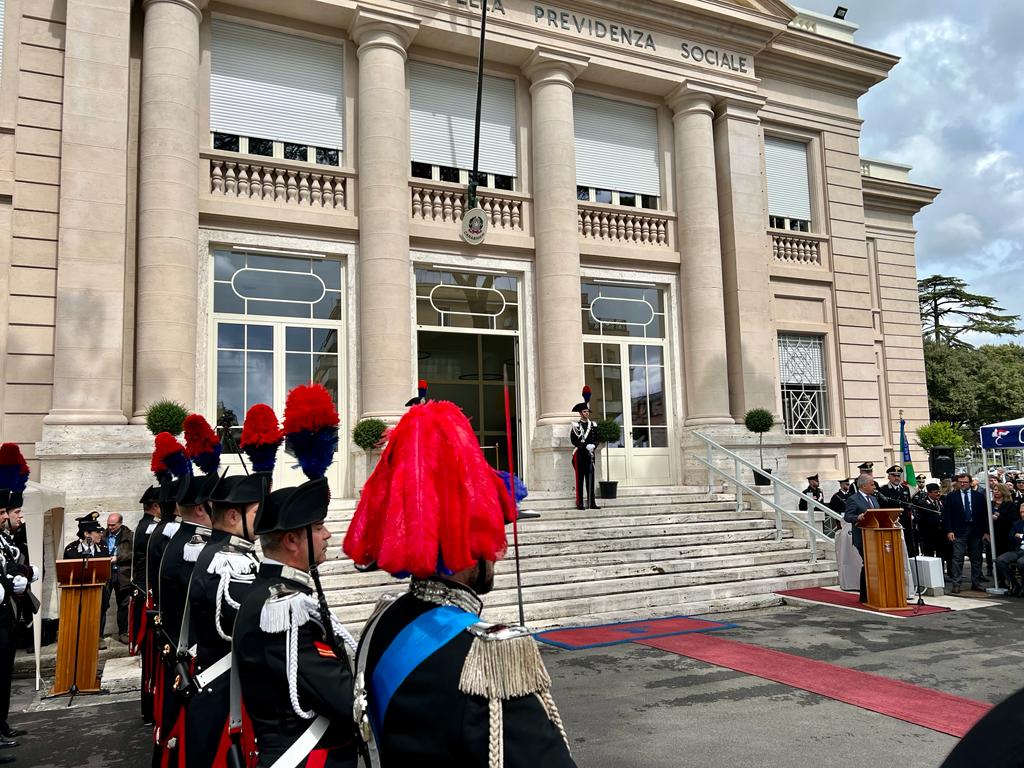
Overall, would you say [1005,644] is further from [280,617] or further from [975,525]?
[280,617]

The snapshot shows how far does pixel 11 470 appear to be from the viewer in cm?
763

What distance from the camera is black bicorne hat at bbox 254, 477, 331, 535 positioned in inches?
116

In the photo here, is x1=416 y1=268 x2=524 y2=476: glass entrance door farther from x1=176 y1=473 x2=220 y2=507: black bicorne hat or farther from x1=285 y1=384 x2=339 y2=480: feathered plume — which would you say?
x1=285 y1=384 x2=339 y2=480: feathered plume

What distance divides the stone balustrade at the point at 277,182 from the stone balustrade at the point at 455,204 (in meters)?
1.37

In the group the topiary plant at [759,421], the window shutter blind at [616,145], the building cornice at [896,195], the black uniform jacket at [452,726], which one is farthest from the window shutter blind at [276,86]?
the building cornice at [896,195]

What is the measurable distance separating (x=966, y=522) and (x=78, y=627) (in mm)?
13060

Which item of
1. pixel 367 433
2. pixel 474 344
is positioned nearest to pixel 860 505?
pixel 367 433

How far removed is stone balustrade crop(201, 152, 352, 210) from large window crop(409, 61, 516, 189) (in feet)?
5.65

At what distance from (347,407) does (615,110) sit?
883 centimetres

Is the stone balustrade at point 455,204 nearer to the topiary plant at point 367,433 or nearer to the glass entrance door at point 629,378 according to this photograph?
the glass entrance door at point 629,378

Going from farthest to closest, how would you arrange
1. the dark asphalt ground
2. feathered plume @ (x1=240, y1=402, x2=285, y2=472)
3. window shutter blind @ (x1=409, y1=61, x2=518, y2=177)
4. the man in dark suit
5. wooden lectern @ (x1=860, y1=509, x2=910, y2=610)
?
window shutter blind @ (x1=409, y1=61, x2=518, y2=177), the man in dark suit, wooden lectern @ (x1=860, y1=509, x2=910, y2=610), the dark asphalt ground, feathered plume @ (x1=240, y1=402, x2=285, y2=472)

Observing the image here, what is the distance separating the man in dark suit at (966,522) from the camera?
43.3 feet

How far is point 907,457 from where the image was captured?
21.6 meters

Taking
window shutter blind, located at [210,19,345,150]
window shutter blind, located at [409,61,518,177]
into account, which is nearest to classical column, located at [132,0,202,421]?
window shutter blind, located at [210,19,345,150]
